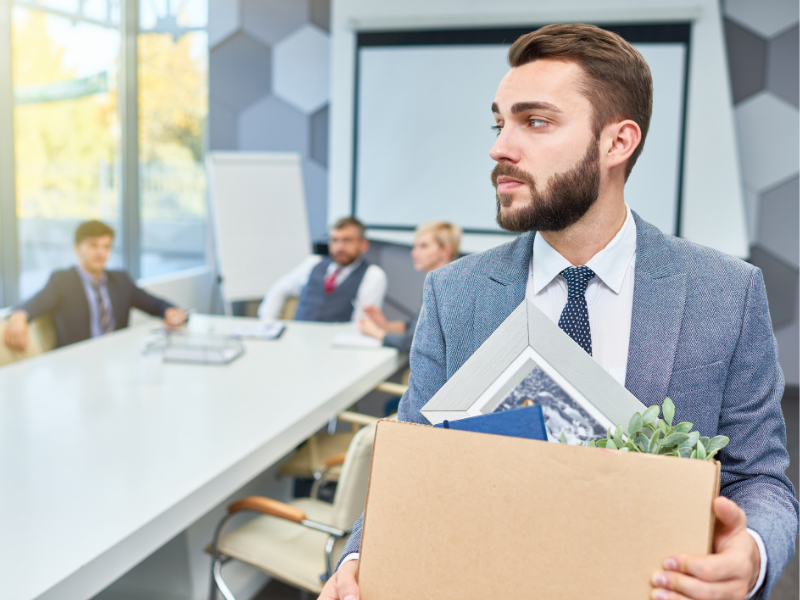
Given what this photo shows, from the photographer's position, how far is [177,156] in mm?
6035

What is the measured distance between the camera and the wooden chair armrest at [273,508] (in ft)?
6.06

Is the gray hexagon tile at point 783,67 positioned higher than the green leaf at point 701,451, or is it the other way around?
the gray hexagon tile at point 783,67

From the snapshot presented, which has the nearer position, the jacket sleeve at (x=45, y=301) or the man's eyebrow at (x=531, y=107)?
the man's eyebrow at (x=531, y=107)

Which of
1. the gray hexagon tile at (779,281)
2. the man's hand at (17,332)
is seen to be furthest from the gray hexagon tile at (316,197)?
the gray hexagon tile at (779,281)

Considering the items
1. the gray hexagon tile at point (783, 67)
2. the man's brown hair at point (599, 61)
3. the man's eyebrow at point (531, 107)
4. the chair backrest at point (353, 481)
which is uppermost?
the gray hexagon tile at point (783, 67)

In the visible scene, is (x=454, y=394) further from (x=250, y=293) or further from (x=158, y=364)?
(x=250, y=293)

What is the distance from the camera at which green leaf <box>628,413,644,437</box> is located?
24.6 inches

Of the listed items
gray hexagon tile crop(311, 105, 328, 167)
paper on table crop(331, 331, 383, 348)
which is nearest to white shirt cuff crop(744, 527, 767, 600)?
paper on table crop(331, 331, 383, 348)

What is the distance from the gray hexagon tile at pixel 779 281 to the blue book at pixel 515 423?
5.23 meters

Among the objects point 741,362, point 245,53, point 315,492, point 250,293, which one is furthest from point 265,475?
point 245,53

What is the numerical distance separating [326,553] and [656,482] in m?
1.41

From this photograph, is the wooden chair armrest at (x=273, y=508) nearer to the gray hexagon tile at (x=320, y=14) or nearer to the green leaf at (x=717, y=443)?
the green leaf at (x=717, y=443)

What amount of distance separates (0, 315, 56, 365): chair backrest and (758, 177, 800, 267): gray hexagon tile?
187 inches

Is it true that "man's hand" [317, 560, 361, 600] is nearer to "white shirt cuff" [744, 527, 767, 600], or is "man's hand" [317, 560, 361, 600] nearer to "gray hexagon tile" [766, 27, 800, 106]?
"white shirt cuff" [744, 527, 767, 600]
